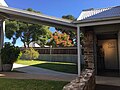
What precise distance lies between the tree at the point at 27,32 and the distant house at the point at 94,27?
1417 centimetres

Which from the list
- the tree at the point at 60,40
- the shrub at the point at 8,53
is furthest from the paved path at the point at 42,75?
the tree at the point at 60,40

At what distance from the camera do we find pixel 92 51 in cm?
1005

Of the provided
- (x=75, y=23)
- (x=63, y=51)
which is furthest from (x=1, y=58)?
(x=63, y=51)

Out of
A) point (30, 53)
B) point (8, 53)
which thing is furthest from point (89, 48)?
point (30, 53)

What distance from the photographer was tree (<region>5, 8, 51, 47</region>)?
26.1 m

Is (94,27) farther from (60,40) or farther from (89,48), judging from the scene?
(60,40)

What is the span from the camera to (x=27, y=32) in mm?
27125

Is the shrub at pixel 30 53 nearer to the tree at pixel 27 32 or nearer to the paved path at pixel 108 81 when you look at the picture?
the tree at pixel 27 32

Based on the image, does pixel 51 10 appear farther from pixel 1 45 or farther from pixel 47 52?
pixel 1 45

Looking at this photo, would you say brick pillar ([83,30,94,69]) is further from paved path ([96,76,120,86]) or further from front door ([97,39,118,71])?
front door ([97,39,118,71])

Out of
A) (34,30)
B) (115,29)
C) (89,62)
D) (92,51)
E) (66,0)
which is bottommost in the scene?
(89,62)

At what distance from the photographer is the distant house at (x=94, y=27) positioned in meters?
8.55

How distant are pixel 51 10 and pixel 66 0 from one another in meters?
7.67

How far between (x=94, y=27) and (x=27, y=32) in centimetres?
1865
